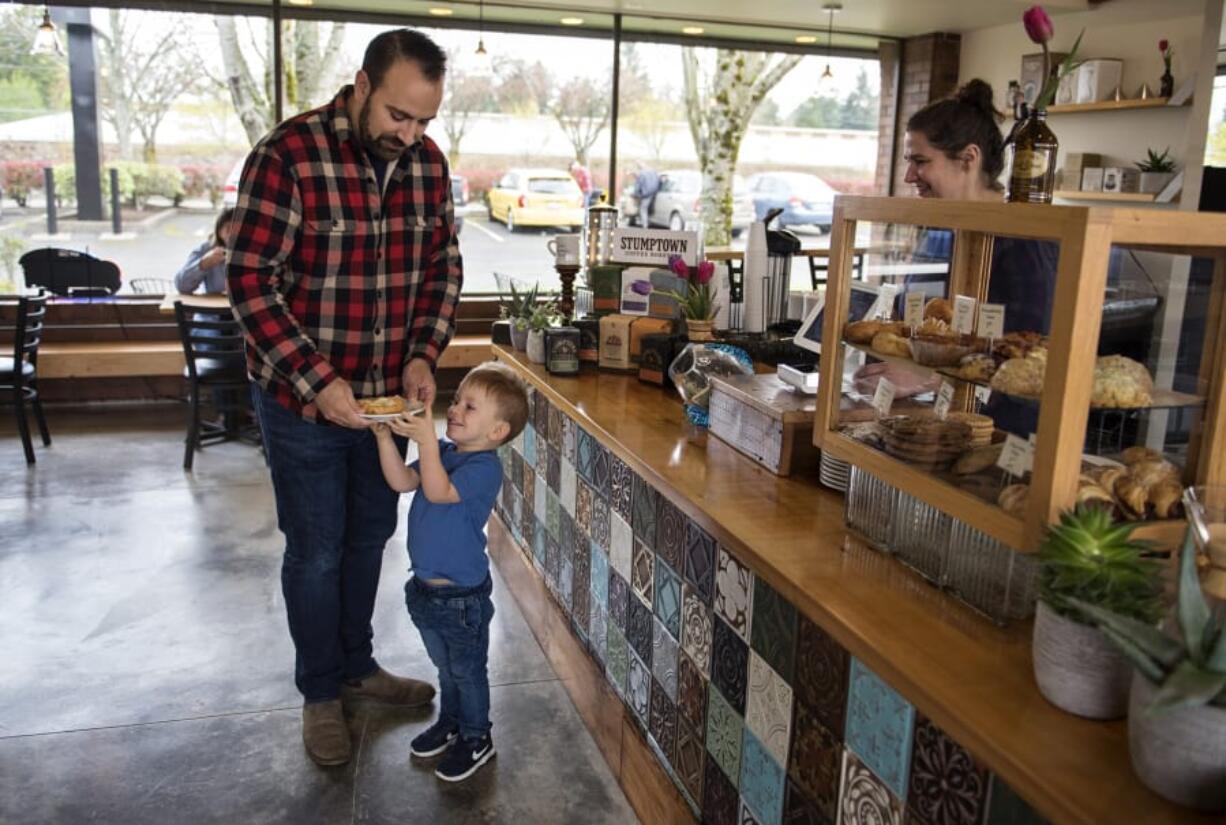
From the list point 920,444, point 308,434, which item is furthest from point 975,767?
point 308,434

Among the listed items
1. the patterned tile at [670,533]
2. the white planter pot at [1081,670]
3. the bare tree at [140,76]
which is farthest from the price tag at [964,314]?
the bare tree at [140,76]

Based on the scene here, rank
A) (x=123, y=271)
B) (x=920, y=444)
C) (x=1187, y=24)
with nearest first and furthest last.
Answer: (x=920, y=444)
(x=1187, y=24)
(x=123, y=271)

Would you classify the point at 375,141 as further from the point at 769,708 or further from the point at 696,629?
the point at 769,708

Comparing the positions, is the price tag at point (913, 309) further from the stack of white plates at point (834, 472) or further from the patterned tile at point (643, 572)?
the patterned tile at point (643, 572)

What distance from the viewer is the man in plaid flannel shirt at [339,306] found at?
8.09 feet

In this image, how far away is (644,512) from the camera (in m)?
2.62

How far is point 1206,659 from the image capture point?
1169mm

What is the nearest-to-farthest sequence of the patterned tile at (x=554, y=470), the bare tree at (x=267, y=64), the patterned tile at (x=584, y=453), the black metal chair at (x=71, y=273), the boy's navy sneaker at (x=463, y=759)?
the boy's navy sneaker at (x=463, y=759) < the patterned tile at (x=584, y=453) < the patterned tile at (x=554, y=470) < the black metal chair at (x=71, y=273) < the bare tree at (x=267, y=64)

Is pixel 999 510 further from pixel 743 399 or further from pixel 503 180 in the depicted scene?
pixel 503 180

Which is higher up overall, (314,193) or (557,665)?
(314,193)

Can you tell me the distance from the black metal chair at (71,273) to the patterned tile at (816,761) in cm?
666

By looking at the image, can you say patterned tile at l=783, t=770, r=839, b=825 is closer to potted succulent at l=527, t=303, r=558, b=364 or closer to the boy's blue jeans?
the boy's blue jeans

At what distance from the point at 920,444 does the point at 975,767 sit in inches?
23.5

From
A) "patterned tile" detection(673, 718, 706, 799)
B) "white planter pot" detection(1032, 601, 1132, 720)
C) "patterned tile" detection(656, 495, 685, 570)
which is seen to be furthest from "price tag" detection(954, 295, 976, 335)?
"patterned tile" detection(673, 718, 706, 799)
